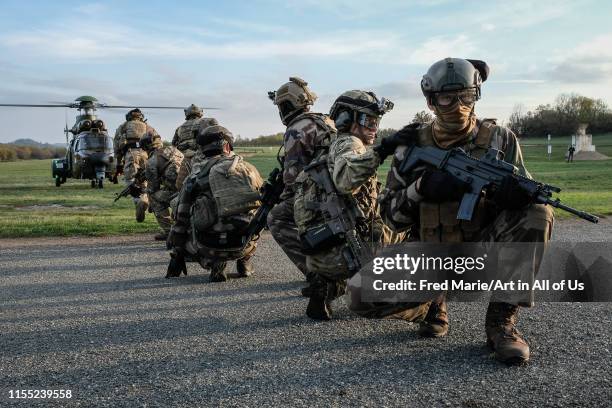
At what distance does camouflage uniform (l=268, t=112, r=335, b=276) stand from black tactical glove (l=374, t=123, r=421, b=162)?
170cm

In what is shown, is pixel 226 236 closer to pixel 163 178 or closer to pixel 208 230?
pixel 208 230

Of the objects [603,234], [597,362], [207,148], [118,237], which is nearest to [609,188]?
[603,234]

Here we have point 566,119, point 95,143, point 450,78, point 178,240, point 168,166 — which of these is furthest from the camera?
point 566,119

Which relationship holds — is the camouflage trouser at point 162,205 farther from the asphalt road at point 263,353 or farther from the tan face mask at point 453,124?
the tan face mask at point 453,124

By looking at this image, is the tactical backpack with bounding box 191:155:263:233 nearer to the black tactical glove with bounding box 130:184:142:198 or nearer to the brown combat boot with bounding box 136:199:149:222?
the brown combat boot with bounding box 136:199:149:222

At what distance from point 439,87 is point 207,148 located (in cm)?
388

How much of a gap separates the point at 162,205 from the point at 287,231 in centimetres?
450

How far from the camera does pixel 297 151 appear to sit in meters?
6.43

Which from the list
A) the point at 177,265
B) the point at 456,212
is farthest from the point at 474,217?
the point at 177,265

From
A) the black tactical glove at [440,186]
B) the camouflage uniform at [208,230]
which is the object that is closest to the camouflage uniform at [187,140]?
the camouflage uniform at [208,230]

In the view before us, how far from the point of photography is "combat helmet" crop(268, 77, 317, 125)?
22.6ft

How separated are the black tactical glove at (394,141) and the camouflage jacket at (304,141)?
67.1 inches

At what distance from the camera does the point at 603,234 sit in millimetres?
10820

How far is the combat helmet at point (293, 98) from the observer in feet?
22.6
